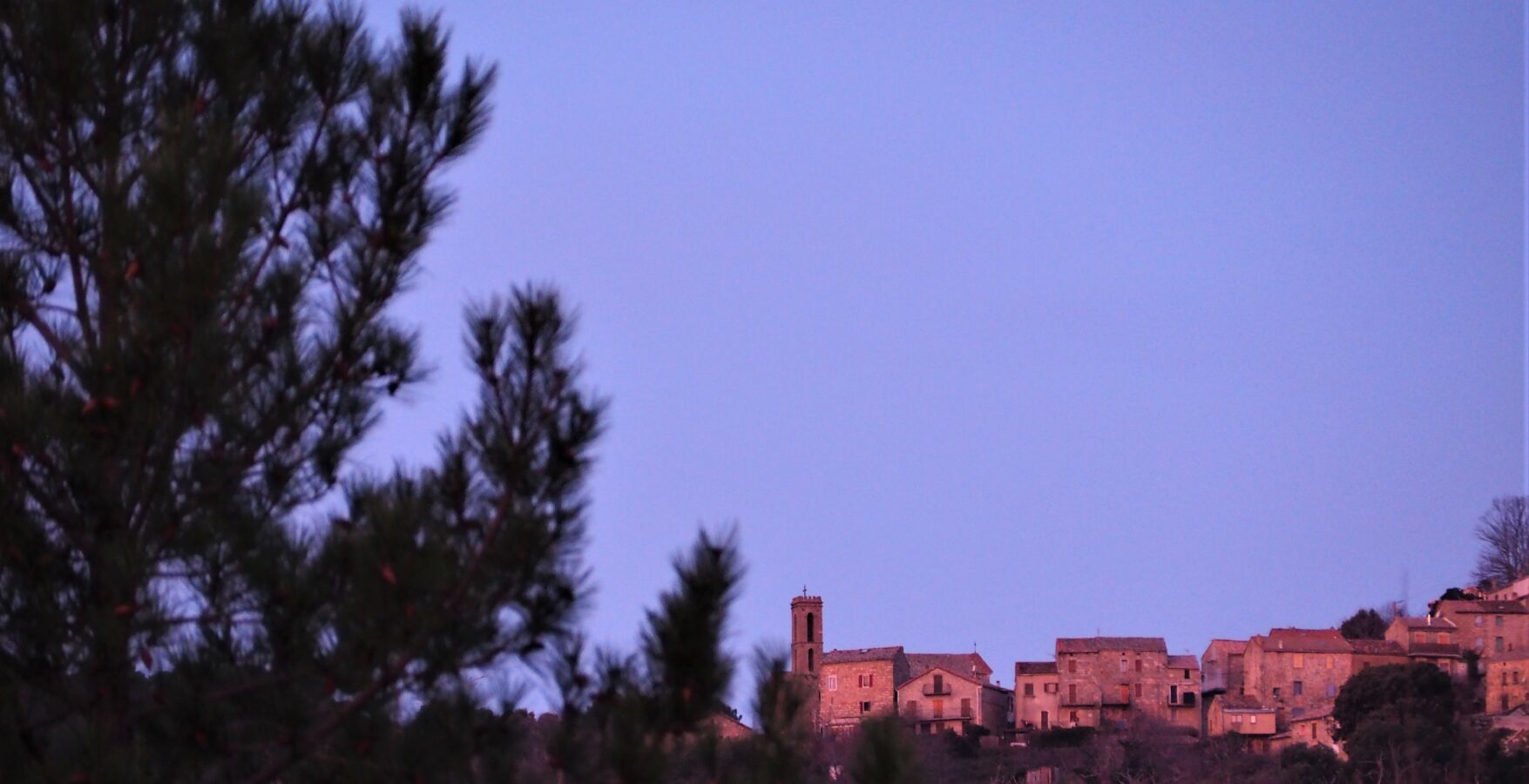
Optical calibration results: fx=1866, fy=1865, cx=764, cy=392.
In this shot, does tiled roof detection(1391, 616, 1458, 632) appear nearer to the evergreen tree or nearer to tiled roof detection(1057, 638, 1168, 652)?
tiled roof detection(1057, 638, 1168, 652)

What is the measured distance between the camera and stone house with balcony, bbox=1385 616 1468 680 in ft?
213

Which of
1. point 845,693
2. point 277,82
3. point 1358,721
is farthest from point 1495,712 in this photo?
point 277,82

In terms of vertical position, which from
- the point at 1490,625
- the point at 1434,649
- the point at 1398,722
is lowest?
the point at 1398,722

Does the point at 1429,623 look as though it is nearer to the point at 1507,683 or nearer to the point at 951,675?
the point at 1507,683

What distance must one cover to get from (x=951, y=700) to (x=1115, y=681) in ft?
20.1

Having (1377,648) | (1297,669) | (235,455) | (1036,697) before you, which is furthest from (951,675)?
(235,455)

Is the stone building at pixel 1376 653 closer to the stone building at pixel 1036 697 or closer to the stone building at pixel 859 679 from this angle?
the stone building at pixel 1036 697

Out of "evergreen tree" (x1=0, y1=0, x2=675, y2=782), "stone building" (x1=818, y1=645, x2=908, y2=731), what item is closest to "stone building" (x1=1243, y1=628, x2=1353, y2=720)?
"stone building" (x1=818, y1=645, x2=908, y2=731)

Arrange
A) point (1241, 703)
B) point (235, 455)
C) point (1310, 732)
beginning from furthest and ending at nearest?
point (1241, 703)
point (1310, 732)
point (235, 455)

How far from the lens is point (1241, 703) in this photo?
Answer: 66.9m

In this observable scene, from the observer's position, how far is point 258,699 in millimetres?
5953

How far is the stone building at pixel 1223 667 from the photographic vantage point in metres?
71.6

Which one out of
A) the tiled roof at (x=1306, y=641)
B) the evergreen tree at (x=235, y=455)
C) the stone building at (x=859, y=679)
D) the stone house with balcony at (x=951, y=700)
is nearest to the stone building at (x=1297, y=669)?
the tiled roof at (x=1306, y=641)

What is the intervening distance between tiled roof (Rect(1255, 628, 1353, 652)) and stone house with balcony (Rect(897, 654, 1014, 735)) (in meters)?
10.4
